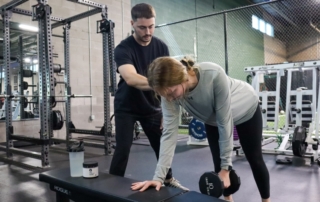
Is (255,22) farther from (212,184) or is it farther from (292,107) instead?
(212,184)

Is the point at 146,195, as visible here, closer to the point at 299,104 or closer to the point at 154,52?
the point at 154,52

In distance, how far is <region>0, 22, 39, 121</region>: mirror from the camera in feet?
14.9

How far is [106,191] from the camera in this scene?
1.21 m

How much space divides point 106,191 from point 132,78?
594 mm

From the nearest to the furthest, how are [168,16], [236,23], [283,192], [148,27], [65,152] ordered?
[148,27], [283,192], [65,152], [168,16], [236,23]

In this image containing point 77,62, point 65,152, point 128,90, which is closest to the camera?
point 128,90

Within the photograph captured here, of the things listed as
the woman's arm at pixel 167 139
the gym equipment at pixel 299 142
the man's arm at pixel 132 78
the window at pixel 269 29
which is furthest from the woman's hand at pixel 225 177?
the window at pixel 269 29

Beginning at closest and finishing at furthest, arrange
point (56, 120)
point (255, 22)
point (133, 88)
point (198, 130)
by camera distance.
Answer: point (133, 88), point (56, 120), point (198, 130), point (255, 22)

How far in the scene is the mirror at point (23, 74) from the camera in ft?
14.9

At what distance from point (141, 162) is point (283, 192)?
5.14ft

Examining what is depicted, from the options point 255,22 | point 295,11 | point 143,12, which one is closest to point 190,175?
point 143,12

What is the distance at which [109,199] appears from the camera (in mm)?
1185

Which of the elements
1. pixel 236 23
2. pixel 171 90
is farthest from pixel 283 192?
pixel 236 23

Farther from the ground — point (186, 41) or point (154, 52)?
point (186, 41)
